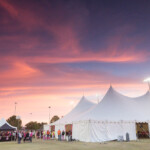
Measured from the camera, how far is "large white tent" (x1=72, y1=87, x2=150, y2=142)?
1883 cm

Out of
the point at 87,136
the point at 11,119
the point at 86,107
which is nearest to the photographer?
the point at 87,136

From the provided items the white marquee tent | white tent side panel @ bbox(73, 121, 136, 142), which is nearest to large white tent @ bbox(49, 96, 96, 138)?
the white marquee tent

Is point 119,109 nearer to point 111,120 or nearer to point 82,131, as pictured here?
point 111,120

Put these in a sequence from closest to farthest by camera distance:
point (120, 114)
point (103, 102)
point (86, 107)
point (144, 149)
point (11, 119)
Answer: point (144, 149), point (120, 114), point (103, 102), point (86, 107), point (11, 119)

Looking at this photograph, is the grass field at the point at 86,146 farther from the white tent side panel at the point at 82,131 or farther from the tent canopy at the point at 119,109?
the tent canopy at the point at 119,109

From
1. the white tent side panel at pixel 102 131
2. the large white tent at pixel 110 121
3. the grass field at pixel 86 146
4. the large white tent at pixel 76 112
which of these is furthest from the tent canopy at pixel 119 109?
the grass field at pixel 86 146

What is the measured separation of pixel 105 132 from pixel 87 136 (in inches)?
79.2

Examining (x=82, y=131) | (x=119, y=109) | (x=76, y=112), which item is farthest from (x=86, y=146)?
(x=76, y=112)

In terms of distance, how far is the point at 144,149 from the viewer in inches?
480

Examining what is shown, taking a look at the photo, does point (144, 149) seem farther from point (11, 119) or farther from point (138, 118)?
point (11, 119)

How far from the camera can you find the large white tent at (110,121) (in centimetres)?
1883

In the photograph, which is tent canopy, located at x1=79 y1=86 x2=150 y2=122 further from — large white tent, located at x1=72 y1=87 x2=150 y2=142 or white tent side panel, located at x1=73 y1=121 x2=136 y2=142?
white tent side panel, located at x1=73 y1=121 x2=136 y2=142

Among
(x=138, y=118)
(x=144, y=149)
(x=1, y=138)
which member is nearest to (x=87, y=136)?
(x=138, y=118)

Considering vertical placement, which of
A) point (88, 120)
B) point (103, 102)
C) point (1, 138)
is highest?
point (103, 102)
